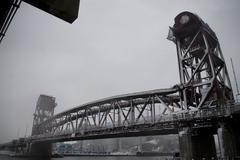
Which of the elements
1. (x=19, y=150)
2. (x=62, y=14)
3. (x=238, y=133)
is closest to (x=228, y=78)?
(x=238, y=133)

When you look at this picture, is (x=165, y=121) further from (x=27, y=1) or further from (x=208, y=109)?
(x=27, y=1)

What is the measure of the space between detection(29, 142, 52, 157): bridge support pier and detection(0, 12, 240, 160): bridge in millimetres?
36408

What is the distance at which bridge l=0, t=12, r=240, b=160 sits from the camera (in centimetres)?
2706

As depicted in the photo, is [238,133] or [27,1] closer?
[27,1]

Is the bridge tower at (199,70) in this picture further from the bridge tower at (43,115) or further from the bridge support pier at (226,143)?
the bridge tower at (43,115)

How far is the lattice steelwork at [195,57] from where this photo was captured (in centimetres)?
3509

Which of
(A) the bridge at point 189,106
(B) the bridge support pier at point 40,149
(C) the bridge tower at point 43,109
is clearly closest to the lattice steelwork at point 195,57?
(A) the bridge at point 189,106

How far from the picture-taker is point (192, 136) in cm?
2883

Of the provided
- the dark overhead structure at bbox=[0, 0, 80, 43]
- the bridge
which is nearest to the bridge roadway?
the bridge

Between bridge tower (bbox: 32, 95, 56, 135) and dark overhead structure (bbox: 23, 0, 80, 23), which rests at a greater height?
bridge tower (bbox: 32, 95, 56, 135)

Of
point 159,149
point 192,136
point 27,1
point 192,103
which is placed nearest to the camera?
point 27,1

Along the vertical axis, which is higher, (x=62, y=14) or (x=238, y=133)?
(x=62, y=14)

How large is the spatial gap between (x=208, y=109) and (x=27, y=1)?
29357 mm

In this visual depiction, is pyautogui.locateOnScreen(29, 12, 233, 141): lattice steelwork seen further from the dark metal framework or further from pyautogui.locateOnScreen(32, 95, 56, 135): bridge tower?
pyautogui.locateOnScreen(32, 95, 56, 135): bridge tower
